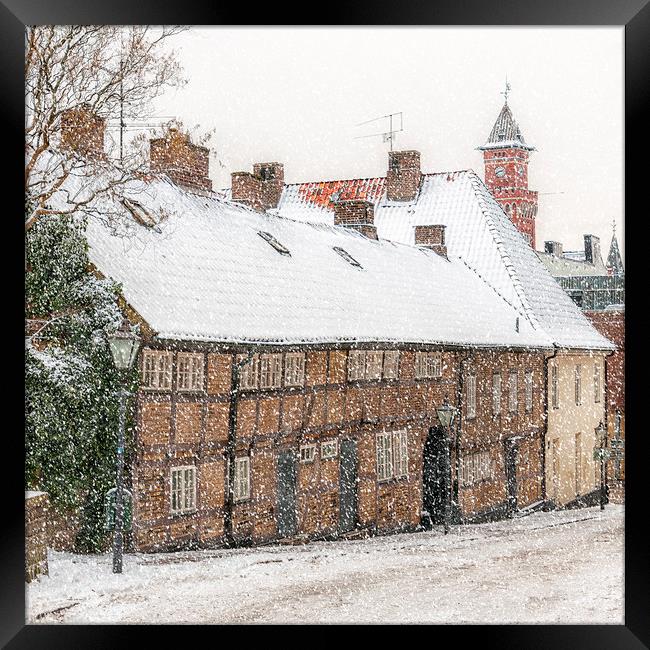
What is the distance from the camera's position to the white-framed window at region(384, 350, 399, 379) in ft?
46.5

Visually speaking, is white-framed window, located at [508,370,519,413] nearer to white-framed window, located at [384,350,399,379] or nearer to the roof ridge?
white-framed window, located at [384,350,399,379]

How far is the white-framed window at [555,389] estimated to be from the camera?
55.0 feet

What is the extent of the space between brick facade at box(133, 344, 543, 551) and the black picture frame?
2067 mm

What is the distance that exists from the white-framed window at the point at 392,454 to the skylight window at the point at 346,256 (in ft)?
8.78

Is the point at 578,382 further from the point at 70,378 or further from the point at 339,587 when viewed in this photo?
the point at 70,378

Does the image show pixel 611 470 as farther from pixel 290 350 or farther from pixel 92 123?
pixel 92 123

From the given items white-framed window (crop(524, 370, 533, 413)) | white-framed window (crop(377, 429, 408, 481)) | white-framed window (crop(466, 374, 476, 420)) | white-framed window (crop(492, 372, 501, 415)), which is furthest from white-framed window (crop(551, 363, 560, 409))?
white-framed window (crop(377, 429, 408, 481))

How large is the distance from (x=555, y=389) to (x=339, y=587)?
8.57 meters

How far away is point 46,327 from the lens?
31.5 ft

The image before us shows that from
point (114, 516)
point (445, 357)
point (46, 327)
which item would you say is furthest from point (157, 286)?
point (445, 357)

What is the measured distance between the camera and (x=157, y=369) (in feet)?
34.6
